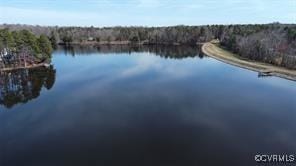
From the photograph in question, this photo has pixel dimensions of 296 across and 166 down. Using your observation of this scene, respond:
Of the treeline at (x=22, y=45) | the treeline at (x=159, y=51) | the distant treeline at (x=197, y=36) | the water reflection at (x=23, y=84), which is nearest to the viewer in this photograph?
the water reflection at (x=23, y=84)

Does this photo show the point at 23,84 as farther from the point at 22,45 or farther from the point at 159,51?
the point at 159,51

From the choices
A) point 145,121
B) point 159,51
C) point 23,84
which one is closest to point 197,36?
point 159,51

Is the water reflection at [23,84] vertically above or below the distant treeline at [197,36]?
below

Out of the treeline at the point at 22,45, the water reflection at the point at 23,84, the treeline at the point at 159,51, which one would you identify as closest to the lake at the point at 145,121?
the water reflection at the point at 23,84

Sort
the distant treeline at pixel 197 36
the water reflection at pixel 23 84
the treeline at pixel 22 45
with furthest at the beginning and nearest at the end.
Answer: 1. the distant treeline at pixel 197 36
2. the treeline at pixel 22 45
3. the water reflection at pixel 23 84

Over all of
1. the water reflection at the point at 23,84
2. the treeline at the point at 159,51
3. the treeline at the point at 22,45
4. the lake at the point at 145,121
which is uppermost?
the treeline at the point at 22,45

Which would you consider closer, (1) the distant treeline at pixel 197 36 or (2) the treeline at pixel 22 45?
(2) the treeline at pixel 22 45

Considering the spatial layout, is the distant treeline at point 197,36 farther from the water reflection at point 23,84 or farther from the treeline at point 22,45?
the treeline at point 22,45
